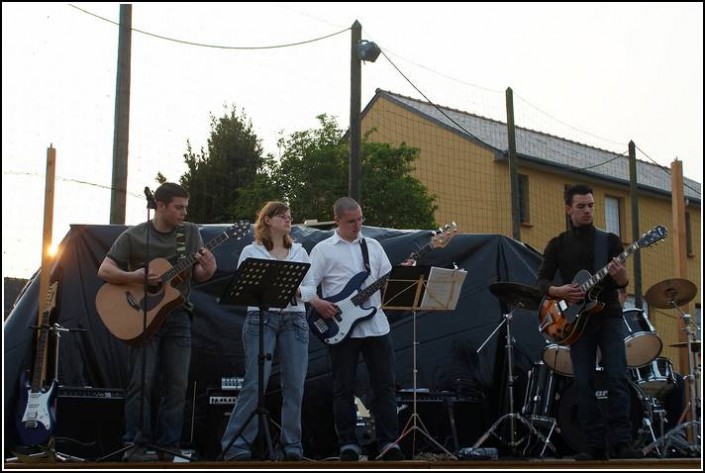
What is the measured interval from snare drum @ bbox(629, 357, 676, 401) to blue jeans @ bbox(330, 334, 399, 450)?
9.18ft

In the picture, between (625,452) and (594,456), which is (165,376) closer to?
(594,456)

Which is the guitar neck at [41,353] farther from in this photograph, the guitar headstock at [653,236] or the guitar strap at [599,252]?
the guitar headstock at [653,236]

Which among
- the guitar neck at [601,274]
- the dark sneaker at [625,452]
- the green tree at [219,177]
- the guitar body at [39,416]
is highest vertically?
the green tree at [219,177]

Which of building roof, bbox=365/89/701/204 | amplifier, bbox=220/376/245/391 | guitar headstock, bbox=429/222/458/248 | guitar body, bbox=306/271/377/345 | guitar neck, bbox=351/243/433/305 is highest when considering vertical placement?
building roof, bbox=365/89/701/204

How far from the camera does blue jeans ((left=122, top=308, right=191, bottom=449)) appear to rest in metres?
6.82

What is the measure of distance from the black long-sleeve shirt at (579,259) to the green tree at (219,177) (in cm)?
654

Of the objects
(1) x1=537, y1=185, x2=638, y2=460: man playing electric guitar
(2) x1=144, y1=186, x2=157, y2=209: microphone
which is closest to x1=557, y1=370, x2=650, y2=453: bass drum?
(1) x1=537, y1=185, x2=638, y2=460: man playing electric guitar

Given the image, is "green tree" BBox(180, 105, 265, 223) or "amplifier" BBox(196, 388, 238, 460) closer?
"amplifier" BBox(196, 388, 238, 460)

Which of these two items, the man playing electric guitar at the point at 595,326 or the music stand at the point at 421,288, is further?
the music stand at the point at 421,288

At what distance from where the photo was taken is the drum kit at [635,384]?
309 inches

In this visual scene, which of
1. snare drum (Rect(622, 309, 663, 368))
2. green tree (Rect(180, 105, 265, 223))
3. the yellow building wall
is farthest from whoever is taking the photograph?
the yellow building wall

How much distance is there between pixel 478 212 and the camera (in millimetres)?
18344

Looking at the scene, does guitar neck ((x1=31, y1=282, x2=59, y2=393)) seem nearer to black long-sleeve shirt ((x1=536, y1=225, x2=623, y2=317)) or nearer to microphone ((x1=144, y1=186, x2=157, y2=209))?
microphone ((x1=144, y1=186, x2=157, y2=209))

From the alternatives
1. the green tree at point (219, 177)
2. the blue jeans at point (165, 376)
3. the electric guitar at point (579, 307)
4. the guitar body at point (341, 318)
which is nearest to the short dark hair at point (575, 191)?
the electric guitar at point (579, 307)
